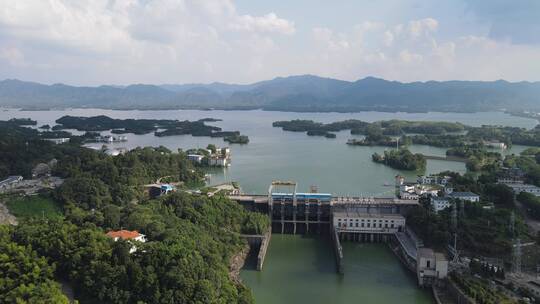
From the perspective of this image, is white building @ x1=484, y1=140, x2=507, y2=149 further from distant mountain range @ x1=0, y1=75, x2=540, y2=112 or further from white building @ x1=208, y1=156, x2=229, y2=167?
distant mountain range @ x1=0, y1=75, x2=540, y2=112

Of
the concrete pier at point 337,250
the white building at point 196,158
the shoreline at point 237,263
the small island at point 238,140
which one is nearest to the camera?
the shoreline at point 237,263

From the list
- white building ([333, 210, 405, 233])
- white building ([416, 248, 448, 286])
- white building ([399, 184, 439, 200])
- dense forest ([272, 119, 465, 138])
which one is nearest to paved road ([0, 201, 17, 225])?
white building ([333, 210, 405, 233])

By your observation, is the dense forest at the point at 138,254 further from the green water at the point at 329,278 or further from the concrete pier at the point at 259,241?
the green water at the point at 329,278

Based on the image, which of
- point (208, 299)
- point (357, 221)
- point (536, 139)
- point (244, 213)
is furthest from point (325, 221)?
point (536, 139)

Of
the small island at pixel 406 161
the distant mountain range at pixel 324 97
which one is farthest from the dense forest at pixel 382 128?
the distant mountain range at pixel 324 97

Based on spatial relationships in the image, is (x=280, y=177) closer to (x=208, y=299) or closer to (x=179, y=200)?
(x=179, y=200)

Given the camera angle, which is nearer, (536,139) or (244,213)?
(244,213)
